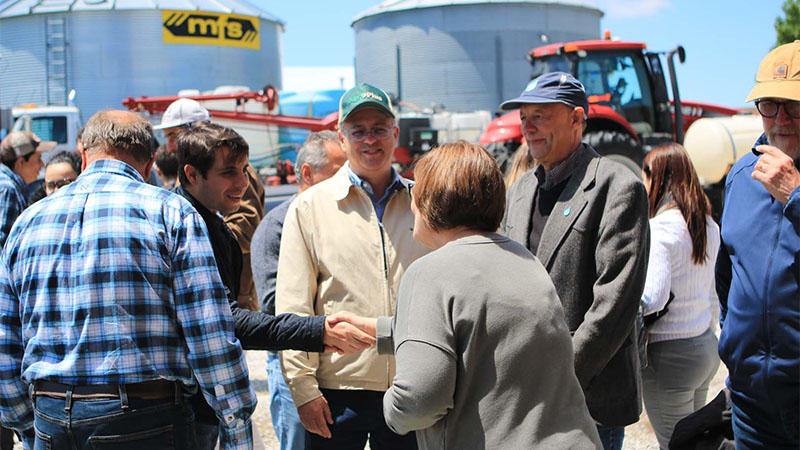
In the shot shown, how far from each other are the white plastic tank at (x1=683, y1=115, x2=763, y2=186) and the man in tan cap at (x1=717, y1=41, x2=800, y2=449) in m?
8.37

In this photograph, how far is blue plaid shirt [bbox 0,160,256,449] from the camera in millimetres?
2264

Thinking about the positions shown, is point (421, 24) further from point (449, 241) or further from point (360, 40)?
point (449, 241)

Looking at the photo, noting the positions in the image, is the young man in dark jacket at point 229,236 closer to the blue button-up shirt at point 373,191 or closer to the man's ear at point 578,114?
the blue button-up shirt at point 373,191

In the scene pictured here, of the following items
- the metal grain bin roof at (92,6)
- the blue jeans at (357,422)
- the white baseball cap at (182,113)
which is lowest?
the blue jeans at (357,422)

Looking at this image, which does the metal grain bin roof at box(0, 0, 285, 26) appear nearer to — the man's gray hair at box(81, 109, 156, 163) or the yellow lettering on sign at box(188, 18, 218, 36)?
the yellow lettering on sign at box(188, 18, 218, 36)

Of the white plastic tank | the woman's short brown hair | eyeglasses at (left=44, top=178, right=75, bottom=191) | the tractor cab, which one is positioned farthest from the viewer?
the tractor cab

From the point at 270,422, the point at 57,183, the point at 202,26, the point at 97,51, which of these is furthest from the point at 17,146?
the point at 202,26

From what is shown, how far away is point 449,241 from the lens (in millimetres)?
2031

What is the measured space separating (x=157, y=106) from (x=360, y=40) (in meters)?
13.9

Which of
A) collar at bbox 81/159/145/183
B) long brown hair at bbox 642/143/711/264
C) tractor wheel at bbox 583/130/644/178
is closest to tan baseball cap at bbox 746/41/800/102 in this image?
long brown hair at bbox 642/143/711/264

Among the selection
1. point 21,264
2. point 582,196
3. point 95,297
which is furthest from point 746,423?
point 21,264

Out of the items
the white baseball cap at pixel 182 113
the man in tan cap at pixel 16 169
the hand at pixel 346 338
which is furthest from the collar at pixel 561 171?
the man in tan cap at pixel 16 169

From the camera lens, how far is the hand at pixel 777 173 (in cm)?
223

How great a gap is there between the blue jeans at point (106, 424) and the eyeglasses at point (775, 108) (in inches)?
85.3
